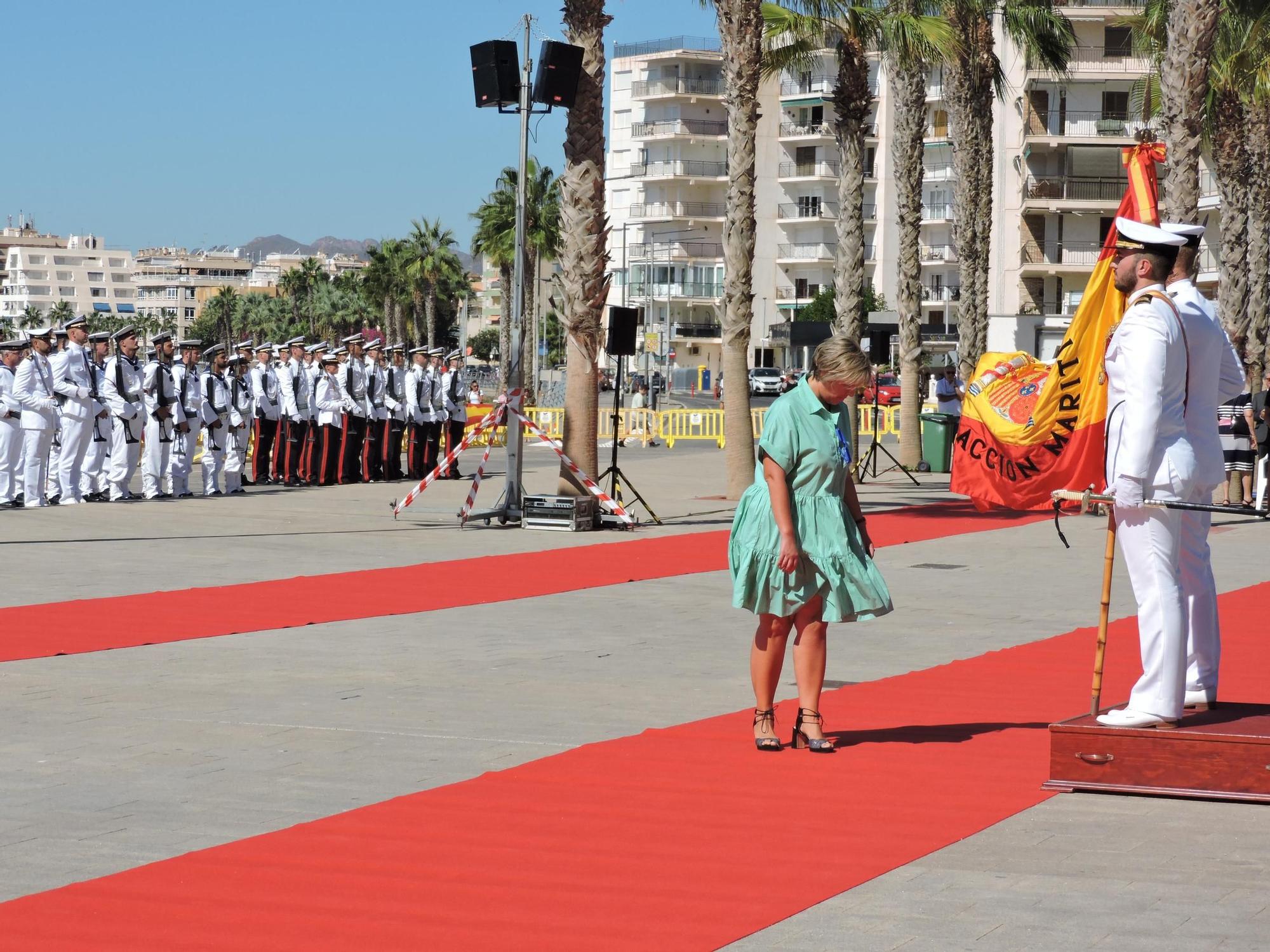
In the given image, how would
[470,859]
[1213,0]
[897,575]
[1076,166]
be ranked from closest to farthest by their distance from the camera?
[470,859] < [897,575] < [1213,0] < [1076,166]

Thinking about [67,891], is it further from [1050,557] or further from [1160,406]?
[1050,557]

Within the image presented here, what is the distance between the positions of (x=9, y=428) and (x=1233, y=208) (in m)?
24.9

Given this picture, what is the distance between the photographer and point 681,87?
382 feet

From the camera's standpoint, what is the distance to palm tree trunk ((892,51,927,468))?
Answer: 31.3m

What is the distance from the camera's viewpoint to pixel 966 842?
6.21 meters

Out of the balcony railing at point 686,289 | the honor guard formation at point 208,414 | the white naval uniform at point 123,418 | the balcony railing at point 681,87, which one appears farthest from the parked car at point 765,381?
the white naval uniform at point 123,418

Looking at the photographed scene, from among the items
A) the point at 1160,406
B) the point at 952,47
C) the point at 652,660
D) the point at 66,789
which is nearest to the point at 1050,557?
the point at 652,660

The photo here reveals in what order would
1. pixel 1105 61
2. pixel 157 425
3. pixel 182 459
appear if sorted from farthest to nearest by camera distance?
pixel 1105 61 → pixel 182 459 → pixel 157 425

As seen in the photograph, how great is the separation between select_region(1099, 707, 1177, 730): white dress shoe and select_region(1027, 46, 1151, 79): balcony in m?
75.8

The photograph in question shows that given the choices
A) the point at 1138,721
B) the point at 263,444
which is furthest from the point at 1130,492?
the point at 263,444

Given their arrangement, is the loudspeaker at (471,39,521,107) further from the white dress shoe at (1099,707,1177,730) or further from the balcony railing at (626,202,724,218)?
the balcony railing at (626,202,724,218)

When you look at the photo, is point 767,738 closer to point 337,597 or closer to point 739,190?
point 337,597

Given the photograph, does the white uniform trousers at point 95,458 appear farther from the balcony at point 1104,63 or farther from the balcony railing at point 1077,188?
the balcony at point 1104,63

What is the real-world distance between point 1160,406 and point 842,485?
5.19 feet
